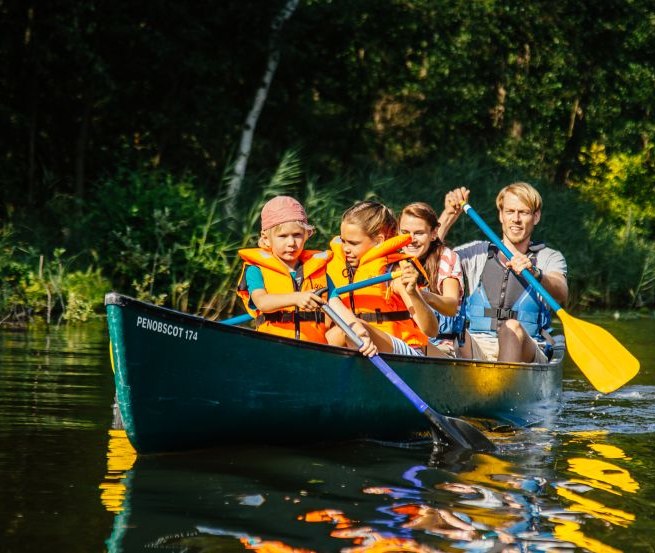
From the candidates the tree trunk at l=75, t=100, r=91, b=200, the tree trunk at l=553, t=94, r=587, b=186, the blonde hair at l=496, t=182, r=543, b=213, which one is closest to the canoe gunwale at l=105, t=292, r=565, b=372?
the blonde hair at l=496, t=182, r=543, b=213

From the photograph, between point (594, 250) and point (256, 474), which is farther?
point (594, 250)

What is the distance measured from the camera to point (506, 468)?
190 inches

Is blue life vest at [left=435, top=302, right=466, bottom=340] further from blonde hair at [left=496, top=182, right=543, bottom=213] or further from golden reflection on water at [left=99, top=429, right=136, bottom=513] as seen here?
golden reflection on water at [left=99, top=429, right=136, bottom=513]

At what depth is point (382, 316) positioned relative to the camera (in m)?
5.53

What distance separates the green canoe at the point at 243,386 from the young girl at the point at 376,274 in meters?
0.22

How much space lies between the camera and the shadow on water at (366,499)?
143 inches

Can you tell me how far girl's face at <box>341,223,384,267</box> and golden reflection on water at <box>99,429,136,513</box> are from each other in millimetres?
1235

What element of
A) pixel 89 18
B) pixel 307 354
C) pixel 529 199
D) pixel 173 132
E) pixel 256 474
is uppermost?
pixel 89 18

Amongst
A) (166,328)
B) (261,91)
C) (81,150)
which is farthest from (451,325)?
(81,150)

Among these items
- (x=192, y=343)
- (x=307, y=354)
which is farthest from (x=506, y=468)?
(x=192, y=343)

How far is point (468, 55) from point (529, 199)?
12727mm

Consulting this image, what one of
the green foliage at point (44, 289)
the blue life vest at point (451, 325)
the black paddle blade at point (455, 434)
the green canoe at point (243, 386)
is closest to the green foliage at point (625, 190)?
the green foliage at point (44, 289)

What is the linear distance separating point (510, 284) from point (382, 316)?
1.14m

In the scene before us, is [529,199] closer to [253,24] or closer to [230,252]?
[230,252]
